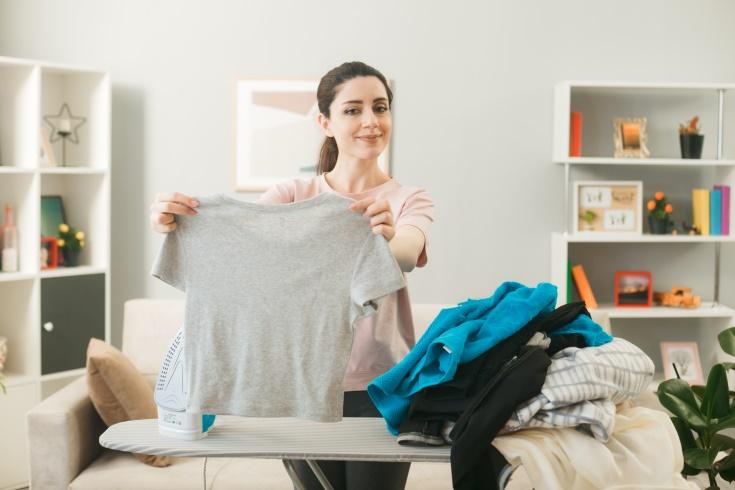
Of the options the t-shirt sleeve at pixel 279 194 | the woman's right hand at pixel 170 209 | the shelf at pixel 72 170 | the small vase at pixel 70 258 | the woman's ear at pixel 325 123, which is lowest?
the small vase at pixel 70 258

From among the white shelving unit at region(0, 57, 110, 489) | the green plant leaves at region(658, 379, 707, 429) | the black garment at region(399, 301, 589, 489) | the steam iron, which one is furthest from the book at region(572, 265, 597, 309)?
the steam iron

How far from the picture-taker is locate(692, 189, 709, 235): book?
4242 mm

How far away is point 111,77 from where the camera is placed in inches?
175

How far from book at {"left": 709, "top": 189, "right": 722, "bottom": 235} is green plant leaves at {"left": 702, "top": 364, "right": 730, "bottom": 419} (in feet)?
5.36

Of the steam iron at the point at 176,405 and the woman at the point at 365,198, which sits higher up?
the woman at the point at 365,198

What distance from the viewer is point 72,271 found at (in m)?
4.05

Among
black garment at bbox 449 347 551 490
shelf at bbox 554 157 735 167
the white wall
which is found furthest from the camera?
the white wall

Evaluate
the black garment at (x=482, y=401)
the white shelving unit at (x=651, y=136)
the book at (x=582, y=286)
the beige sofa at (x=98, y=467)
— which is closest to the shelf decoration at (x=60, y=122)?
the beige sofa at (x=98, y=467)

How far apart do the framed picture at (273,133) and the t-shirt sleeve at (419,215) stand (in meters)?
2.43

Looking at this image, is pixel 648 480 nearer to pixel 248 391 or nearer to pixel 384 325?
pixel 384 325

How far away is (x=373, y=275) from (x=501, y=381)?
0.95 feet

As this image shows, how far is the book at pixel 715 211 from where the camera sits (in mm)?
4219

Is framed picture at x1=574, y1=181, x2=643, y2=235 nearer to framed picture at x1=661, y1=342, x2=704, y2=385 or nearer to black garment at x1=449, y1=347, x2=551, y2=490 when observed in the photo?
framed picture at x1=661, y1=342, x2=704, y2=385

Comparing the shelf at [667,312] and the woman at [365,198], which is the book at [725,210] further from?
the woman at [365,198]
